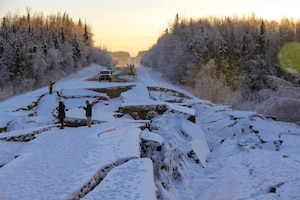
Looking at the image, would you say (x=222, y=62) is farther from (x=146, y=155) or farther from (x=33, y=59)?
(x=146, y=155)

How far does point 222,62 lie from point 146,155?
49909mm

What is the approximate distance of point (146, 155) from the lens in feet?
46.4

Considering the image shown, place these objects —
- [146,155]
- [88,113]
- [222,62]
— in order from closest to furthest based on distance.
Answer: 1. [146,155]
2. [88,113]
3. [222,62]

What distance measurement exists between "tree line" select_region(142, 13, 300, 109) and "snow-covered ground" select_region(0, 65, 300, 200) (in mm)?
23744

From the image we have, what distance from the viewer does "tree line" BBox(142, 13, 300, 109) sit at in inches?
1970

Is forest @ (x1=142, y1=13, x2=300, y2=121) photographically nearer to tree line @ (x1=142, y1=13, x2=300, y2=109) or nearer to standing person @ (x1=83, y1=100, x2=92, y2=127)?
tree line @ (x1=142, y1=13, x2=300, y2=109)

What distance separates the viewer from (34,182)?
9.83 meters

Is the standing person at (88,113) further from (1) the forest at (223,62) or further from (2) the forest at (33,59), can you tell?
(2) the forest at (33,59)

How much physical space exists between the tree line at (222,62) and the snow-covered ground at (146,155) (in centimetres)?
2374

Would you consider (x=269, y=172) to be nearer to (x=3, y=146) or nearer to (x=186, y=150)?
(x=186, y=150)

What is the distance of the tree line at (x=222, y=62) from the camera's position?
50.0 metres

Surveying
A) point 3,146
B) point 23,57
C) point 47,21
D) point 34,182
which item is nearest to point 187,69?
point 23,57

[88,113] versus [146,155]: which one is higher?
[88,113]

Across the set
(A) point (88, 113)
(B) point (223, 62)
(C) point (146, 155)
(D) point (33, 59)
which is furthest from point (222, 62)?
(C) point (146, 155)
